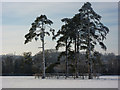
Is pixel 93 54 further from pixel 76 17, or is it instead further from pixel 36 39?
pixel 36 39

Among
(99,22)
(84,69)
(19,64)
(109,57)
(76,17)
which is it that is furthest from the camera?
(109,57)

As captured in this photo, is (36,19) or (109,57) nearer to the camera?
(36,19)

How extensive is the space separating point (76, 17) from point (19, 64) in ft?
85.7

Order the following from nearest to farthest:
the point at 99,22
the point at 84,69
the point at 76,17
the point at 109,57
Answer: the point at 99,22 < the point at 76,17 < the point at 84,69 < the point at 109,57

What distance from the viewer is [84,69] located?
155ft

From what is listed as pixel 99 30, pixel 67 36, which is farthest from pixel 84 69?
pixel 99 30

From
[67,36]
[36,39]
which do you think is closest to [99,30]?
[67,36]

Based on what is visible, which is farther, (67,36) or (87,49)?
(67,36)

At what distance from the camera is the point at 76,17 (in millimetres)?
33375

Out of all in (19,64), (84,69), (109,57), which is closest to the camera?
(84,69)

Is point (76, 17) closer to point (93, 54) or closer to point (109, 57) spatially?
point (93, 54)

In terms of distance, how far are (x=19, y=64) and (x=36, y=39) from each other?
22.0 m

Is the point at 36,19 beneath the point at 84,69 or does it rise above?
above

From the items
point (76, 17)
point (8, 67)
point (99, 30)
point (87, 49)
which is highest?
point (76, 17)
